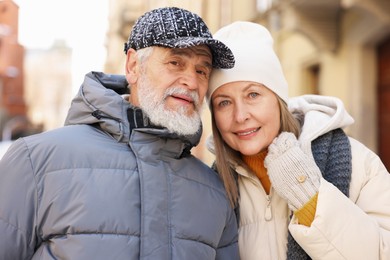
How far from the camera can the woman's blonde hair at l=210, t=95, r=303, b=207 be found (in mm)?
2578

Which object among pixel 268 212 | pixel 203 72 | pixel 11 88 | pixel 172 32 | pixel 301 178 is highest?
pixel 172 32

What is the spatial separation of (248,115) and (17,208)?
3.77 ft

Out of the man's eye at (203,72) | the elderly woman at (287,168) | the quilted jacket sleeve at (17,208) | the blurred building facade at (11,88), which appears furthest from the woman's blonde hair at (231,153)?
the blurred building facade at (11,88)

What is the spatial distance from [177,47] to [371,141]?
6139 millimetres

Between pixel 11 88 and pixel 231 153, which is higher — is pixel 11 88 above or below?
below

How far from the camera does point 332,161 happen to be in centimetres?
249

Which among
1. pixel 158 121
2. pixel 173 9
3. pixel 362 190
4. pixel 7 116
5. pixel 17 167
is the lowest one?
pixel 7 116

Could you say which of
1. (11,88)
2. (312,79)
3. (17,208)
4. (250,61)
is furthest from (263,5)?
(11,88)

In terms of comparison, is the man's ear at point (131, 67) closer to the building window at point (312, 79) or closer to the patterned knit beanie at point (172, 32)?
the patterned knit beanie at point (172, 32)

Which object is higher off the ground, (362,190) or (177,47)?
(177,47)

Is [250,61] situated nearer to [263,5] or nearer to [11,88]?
[263,5]

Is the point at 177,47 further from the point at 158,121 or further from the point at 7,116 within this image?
the point at 7,116

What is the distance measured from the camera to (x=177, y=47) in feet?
7.32

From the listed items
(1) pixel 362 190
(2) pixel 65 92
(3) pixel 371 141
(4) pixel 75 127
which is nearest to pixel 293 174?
(1) pixel 362 190
